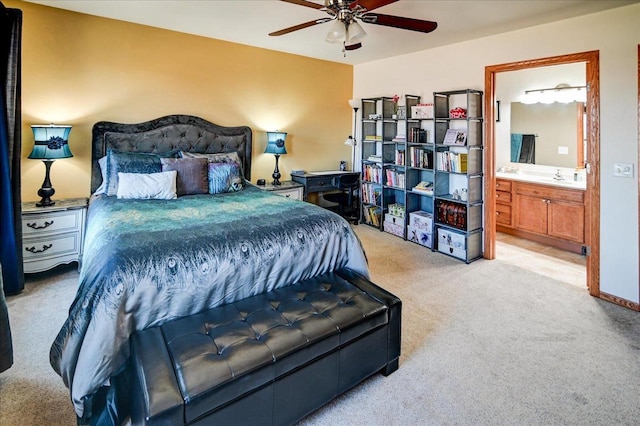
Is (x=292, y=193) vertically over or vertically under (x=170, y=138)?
under

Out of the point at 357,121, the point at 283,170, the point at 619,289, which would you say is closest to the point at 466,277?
the point at 619,289

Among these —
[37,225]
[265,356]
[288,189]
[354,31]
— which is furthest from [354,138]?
[265,356]

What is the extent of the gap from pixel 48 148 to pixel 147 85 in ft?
4.27

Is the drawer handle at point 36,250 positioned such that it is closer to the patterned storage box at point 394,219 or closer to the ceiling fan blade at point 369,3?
the ceiling fan blade at point 369,3

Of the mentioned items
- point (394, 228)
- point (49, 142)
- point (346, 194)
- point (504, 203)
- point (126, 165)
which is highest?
point (49, 142)

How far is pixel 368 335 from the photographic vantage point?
2.01m

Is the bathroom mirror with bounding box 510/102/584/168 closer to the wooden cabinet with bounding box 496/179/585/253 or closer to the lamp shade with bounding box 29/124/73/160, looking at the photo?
the wooden cabinet with bounding box 496/179/585/253

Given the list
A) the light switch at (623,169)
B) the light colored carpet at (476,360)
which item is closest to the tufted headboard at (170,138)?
the light colored carpet at (476,360)

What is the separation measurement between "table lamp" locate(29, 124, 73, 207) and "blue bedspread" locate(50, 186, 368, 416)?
0.85 metres

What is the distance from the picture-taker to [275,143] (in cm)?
492

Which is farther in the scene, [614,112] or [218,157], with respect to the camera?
[218,157]

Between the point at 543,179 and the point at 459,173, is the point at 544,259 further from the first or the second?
the point at 459,173

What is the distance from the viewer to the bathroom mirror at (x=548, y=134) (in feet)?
16.0

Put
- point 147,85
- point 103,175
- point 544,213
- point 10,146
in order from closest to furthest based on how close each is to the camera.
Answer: point 10,146
point 103,175
point 147,85
point 544,213
